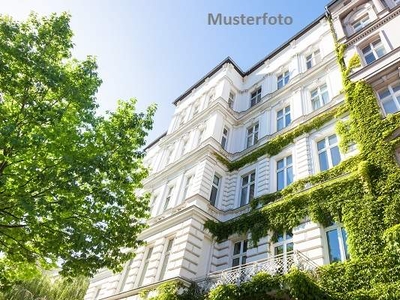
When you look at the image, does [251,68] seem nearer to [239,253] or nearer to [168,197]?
[168,197]

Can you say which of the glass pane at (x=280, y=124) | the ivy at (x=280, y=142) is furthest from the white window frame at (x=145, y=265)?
the glass pane at (x=280, y=124)

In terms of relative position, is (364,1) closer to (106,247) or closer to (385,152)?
(385,152)

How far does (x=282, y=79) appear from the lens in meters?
24.7

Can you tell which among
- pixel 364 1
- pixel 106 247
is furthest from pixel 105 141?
pixel 364 1

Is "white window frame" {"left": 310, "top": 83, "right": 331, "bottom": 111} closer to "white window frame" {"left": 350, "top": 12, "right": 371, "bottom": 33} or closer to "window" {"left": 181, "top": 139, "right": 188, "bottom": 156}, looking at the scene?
"white window frame" {"left": 350, "top": 12, "right": 371, "bottom": 33}

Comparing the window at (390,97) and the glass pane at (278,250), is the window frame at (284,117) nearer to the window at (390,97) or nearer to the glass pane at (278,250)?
the window at (390,97)

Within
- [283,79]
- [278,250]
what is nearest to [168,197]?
[278,250]

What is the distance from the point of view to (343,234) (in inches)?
466

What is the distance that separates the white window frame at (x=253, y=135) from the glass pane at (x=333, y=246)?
10.0m

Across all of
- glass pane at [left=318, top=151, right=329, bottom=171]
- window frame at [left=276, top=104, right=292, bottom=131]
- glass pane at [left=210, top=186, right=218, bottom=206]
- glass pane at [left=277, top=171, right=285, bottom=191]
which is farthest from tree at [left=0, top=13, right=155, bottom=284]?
window frame at [left=276, top=104, right=292, bottom=131]

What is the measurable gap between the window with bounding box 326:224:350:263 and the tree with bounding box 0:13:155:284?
324 inches

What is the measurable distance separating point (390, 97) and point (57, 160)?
15502mm

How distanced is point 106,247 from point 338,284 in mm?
8725

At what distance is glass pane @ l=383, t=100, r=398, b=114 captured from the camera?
14289 mm
